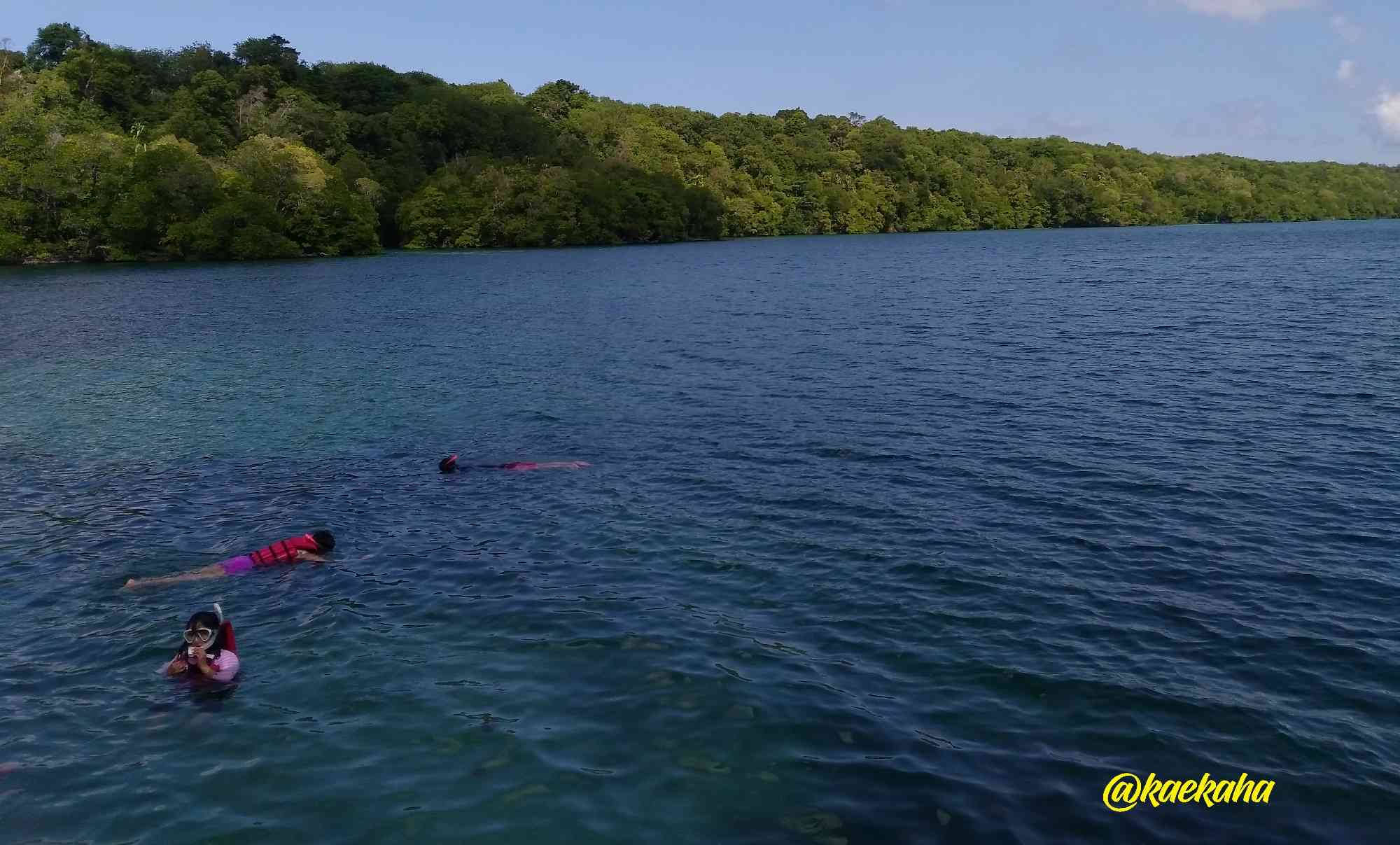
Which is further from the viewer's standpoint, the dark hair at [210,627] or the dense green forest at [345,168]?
the dense green forest at [345,168]

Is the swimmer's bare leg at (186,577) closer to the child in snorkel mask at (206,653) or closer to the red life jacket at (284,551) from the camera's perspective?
the red life jacket at (284,551)

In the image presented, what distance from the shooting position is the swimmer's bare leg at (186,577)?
17.9 m

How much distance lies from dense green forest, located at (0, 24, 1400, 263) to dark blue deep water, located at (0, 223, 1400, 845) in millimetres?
74751

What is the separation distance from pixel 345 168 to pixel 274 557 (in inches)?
5194

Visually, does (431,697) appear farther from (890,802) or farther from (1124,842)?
(1124,842)

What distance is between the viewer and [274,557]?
18719 mm

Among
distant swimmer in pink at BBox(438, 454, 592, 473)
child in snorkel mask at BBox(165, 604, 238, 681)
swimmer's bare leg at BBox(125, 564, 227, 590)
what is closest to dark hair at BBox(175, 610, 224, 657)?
child in snorkel mask at BBox(165, 604, 238, 681)

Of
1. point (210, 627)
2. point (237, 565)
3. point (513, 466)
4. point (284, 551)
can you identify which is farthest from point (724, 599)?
point (513, 466)

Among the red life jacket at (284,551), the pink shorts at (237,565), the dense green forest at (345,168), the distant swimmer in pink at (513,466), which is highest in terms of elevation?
the dense green forest at (345,168)

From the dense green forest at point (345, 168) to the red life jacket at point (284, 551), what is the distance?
10059 cm

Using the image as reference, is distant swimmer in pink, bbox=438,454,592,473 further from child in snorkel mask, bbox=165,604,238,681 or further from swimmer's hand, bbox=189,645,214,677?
swimmer's hand, bbox=189,645,214,677

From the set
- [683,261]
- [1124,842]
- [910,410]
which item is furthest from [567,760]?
[683,261]

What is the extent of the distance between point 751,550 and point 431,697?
739 cm

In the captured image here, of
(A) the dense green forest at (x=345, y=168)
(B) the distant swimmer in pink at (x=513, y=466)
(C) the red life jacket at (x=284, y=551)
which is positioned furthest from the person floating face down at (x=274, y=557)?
(A) the dense green forest at (x=345, y=168)
